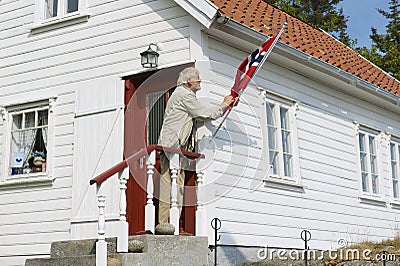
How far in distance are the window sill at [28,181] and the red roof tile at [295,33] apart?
3929 mm

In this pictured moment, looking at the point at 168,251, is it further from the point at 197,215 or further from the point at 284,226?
the point at 284,226

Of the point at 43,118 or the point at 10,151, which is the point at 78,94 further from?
the point at 10,151

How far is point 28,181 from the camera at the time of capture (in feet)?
36.3

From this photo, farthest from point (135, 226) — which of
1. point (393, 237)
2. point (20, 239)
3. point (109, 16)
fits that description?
point (393, 237)

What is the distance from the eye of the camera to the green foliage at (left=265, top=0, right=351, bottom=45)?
32.2 m

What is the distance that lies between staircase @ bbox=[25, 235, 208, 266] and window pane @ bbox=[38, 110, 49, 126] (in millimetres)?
3380

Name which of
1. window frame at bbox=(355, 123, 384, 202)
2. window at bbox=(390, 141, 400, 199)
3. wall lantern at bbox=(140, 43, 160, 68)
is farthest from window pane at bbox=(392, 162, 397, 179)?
wall lantern at bbox=(140, 43, 160, 68)

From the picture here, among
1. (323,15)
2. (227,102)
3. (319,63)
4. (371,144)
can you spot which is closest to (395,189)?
(371,144)

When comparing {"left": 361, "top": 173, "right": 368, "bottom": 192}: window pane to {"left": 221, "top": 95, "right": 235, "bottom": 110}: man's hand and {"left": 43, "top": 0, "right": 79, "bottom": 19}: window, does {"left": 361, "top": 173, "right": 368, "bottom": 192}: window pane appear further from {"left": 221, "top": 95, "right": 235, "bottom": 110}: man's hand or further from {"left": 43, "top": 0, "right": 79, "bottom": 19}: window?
{"left": 43, "top": 0, "right": 79, "bottom": 19}: window

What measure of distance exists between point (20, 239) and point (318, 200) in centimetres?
512

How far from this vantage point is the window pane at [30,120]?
11430 mm

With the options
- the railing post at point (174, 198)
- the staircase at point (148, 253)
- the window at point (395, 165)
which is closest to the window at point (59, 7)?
the railing post at point (174, 198)

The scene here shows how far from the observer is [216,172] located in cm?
941

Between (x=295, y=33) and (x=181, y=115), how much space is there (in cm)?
574
